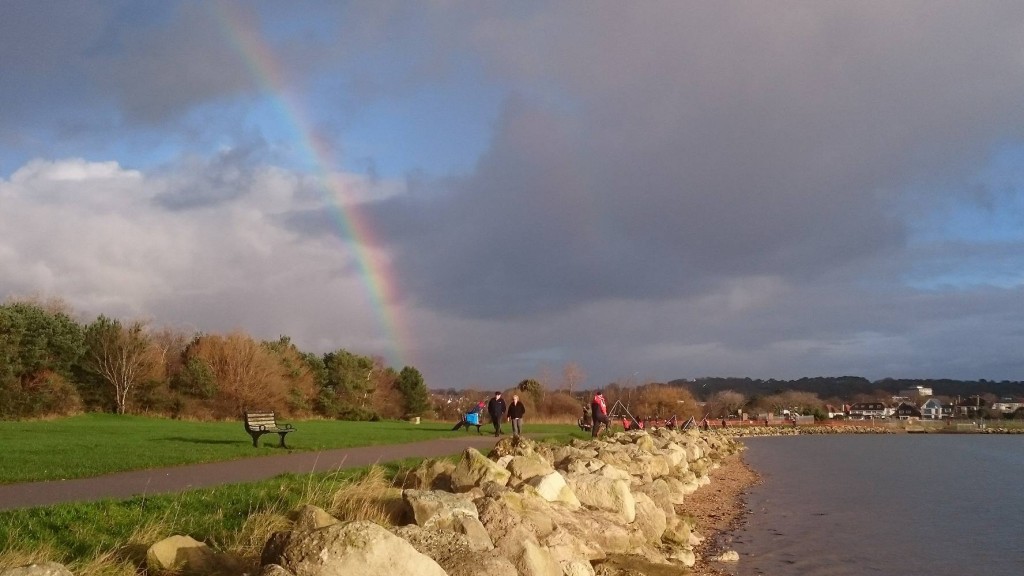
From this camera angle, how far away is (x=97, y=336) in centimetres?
4881

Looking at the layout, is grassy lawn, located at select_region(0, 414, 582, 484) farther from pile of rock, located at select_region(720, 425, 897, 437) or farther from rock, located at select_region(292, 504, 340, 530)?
pile of rock, located at select_region(720, 425, 897, 437)

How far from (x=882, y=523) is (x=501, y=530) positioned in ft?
48.7

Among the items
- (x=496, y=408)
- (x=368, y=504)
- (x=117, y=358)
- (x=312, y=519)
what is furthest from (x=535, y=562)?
(x=117, y=358)

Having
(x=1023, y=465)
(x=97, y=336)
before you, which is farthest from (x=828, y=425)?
(x=97, y=336)

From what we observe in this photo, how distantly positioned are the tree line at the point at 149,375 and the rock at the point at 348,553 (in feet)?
132

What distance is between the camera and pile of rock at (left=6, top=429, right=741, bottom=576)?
655 centimetres

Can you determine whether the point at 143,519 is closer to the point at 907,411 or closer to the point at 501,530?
the point at 501,530

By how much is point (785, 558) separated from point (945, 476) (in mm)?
24248

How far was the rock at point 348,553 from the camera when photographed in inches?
251

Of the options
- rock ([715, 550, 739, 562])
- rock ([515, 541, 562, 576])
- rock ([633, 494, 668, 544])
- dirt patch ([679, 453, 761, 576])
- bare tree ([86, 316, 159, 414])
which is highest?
bare tree ([86, 316, 159, 414])

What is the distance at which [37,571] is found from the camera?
5.32 metres

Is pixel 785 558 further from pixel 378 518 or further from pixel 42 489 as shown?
pixel 42 489

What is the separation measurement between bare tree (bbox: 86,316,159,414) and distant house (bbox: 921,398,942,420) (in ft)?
462

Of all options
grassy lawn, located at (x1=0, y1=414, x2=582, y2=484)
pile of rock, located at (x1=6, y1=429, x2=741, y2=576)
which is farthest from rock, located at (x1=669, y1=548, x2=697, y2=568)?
grassy lawn, located at (x1=0, y1=414, x2=582, y2=484)
